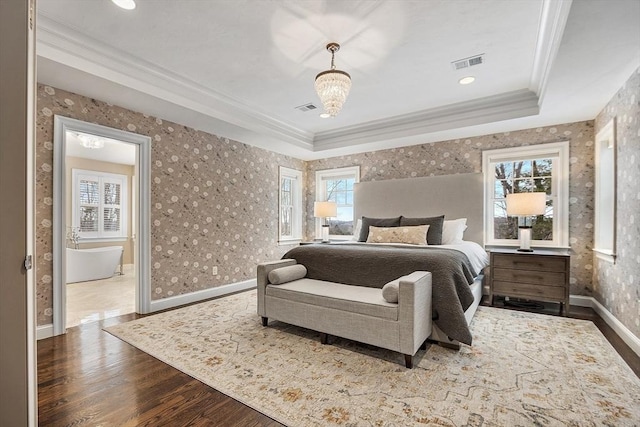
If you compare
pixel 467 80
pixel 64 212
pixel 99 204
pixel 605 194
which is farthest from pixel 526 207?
pixel 99 204

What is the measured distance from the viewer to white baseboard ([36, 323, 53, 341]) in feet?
9.07

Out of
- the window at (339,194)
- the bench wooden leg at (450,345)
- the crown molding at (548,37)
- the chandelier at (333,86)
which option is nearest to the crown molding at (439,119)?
the crown molding at (548,37)

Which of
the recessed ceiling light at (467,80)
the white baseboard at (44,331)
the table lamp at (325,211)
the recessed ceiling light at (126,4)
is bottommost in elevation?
the white baseboard at (44,331)

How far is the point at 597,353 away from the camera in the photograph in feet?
8.06

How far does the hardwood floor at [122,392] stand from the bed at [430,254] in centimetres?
124

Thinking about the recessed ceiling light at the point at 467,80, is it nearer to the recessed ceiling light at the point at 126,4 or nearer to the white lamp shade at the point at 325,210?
the white lamp shade at the point at 325,210

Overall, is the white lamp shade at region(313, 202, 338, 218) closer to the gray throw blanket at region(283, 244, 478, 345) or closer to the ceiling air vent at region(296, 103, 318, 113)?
the ceiling air vent at region(296, 103, 318, 113)

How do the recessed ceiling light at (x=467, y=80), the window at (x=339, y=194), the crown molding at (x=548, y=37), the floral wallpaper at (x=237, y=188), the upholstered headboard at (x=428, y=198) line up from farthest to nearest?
the window at (x=339, y=194), the upholstered headboard at (x=428, y=198), the recessed ceiling light at (x=467, y=80), the floral wallpaper at (x=237, y=188), the crown molding at (x=548, y=37)

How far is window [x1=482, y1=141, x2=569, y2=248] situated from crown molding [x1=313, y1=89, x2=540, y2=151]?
Result: 681 mm

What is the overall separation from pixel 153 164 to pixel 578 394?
4356mm

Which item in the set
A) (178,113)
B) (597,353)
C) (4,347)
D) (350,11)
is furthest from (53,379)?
(597,353)

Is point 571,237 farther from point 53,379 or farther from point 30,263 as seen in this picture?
point 53,379

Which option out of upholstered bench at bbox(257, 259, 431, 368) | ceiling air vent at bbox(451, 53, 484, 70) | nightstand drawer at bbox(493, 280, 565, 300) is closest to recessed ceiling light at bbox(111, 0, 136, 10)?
upholstered bench at bbox(257, 259, 431, 368)

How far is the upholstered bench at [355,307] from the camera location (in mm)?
2221
